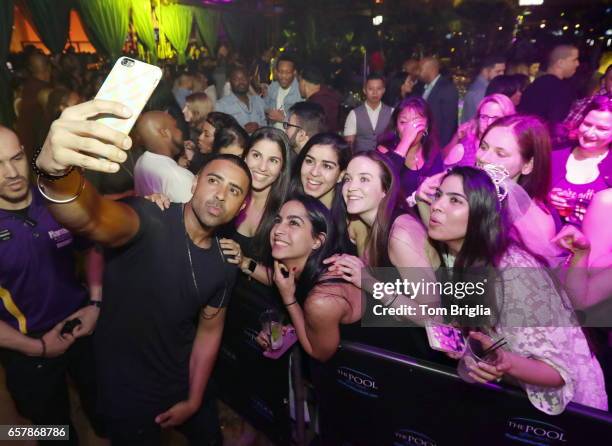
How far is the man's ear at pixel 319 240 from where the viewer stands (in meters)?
2.06

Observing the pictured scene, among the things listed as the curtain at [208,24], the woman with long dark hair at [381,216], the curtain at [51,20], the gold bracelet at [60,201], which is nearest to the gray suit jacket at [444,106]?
the woman with long dark hair at [381,216]

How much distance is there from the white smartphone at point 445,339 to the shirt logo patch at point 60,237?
1.81 meters

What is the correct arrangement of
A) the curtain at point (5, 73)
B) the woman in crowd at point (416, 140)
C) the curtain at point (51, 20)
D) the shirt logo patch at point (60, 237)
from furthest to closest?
the curtain at point (51, 20)
the curtain at point (5, 73)
the woman in crowd at point (416, 140)
the shirt logo patch at point (60, 237)

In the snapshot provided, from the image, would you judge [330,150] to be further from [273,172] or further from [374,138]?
[374,138]

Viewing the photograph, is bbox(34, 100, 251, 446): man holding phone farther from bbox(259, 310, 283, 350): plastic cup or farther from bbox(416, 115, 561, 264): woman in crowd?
bbox(416, 115, 561, 264): woman in crowd

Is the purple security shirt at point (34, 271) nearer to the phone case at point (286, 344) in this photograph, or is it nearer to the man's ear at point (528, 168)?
the phone case at point (286, 344)

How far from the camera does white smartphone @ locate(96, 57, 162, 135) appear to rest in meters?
1.09

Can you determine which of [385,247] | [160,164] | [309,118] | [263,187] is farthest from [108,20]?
[385,247]

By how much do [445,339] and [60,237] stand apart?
1.89m

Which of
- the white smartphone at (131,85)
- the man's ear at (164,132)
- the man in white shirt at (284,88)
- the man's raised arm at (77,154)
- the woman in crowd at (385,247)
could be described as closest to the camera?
the man's raised arm at (77,154)

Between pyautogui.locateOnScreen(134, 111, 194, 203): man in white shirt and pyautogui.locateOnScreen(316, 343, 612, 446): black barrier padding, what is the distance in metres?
1.60

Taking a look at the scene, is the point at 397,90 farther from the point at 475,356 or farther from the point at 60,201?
the point at 60,201

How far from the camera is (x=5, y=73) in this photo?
18.2ft

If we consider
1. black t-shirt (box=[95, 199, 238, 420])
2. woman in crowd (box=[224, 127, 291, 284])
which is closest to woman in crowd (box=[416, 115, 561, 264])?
woman in crowd (box=[224, 127, 291, 284])
